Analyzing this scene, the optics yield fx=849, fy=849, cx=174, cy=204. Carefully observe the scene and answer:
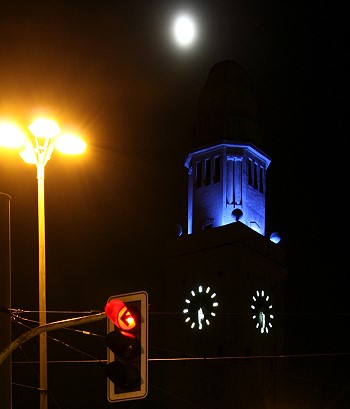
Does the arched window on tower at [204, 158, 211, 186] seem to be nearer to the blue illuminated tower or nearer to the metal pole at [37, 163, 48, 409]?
the blue illuminated tower

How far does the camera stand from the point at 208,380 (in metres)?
50.5

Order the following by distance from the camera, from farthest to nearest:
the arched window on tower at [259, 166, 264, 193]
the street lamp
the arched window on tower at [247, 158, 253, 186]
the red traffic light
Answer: the arched window on tower at [259, 166, 264, 193], the arched window on tower at [247, 158, 253, 186], the street lamp, the red traffic light

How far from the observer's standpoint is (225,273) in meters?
50.9

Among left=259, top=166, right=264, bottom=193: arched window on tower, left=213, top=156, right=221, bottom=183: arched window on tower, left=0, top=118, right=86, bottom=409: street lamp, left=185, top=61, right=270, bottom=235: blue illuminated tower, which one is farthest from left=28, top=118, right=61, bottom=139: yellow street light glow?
left=259, top=166, right=264, bottom=193: arched window on tower

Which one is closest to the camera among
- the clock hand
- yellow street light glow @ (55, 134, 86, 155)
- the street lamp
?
the street lamp

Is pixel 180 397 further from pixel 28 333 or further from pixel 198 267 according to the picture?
pixel 28 333

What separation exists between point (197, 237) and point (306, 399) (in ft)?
52.0

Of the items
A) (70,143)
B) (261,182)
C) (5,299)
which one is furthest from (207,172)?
(5,299)

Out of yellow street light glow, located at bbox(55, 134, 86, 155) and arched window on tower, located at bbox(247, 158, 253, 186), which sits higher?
arched window on tower, located at bbox(247, 158, 253, 186)

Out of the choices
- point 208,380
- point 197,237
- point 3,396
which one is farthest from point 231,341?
point 3,396

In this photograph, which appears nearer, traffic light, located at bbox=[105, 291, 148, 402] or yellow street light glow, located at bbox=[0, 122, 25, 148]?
traffic light, located at bbox=[105, 291, 148, 402]

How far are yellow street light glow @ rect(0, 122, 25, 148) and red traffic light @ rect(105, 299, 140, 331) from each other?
6.07m

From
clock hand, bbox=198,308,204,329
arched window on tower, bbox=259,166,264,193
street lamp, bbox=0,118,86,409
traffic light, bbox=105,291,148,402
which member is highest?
arched window on tower, bbox=259,166,264,193

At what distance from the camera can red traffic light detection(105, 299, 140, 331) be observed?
30.7 ft
